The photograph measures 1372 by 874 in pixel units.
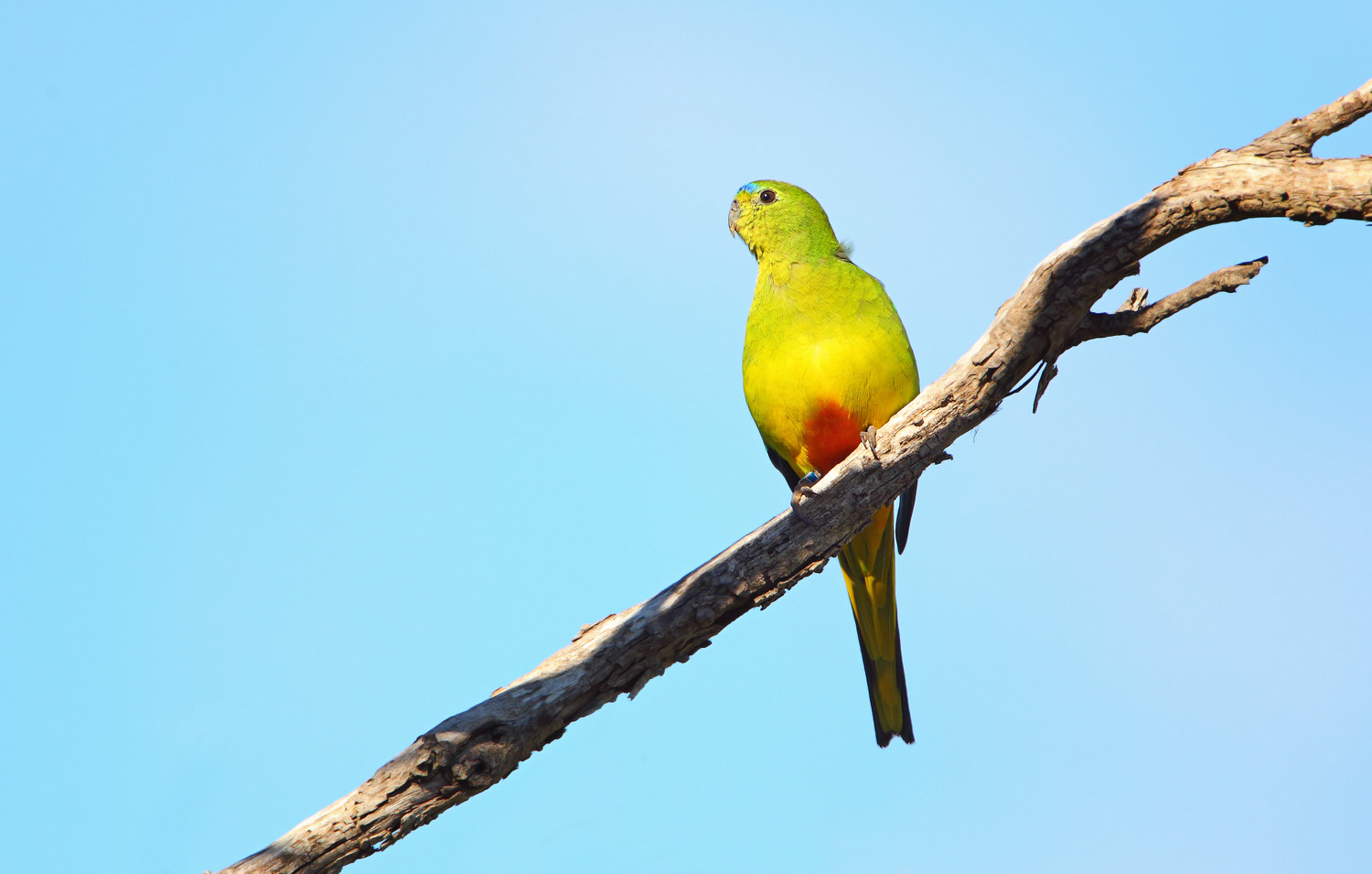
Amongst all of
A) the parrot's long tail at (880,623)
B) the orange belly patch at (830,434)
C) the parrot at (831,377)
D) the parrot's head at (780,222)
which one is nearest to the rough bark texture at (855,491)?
the parrot at (831,377)

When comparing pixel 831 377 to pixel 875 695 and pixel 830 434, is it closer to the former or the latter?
pixel 830 434

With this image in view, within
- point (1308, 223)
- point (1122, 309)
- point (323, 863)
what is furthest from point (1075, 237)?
point (323, 863)

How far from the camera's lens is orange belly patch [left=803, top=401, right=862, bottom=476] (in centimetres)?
499

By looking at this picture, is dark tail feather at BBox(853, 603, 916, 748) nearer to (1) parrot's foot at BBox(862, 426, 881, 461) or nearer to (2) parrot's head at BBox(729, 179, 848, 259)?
(1) parrot's foot at BBox(862, 426, 881, 461)

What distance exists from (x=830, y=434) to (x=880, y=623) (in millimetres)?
1324

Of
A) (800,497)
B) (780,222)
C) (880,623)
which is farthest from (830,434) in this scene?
(780,222)

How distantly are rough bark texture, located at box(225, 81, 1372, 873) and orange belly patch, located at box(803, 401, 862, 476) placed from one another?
0.44 m

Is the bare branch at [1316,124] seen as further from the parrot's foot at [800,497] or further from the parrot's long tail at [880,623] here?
the parrot's long tail at [880,623]

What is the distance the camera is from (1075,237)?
4074 mm

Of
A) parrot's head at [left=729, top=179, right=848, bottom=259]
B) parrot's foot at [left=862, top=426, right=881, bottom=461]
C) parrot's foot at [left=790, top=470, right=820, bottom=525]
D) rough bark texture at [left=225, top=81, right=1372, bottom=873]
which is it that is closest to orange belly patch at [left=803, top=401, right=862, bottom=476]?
parrot's foot at [left=862, top=426, right=881, bottom=461]

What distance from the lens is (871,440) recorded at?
4.60 meters

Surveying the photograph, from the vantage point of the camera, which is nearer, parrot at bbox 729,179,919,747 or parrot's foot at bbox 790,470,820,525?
parrot's foot at bbox 790,470,820,525

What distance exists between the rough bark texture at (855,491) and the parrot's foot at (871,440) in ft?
0.07

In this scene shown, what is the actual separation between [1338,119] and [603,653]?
13.3 ft
